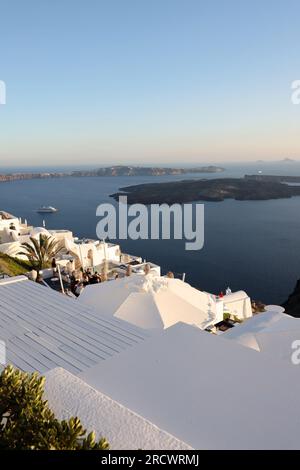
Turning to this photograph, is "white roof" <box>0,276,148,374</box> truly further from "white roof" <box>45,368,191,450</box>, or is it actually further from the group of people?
the group of people

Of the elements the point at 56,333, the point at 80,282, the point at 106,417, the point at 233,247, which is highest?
the point at 106,417

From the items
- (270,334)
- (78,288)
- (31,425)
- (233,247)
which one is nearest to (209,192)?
(233,247)

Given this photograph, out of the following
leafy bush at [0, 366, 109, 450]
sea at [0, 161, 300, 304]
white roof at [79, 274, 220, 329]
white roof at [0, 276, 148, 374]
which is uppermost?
leafy bush at [0, 366, 109, 450]

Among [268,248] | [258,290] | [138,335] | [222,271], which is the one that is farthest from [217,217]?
[138,335]
